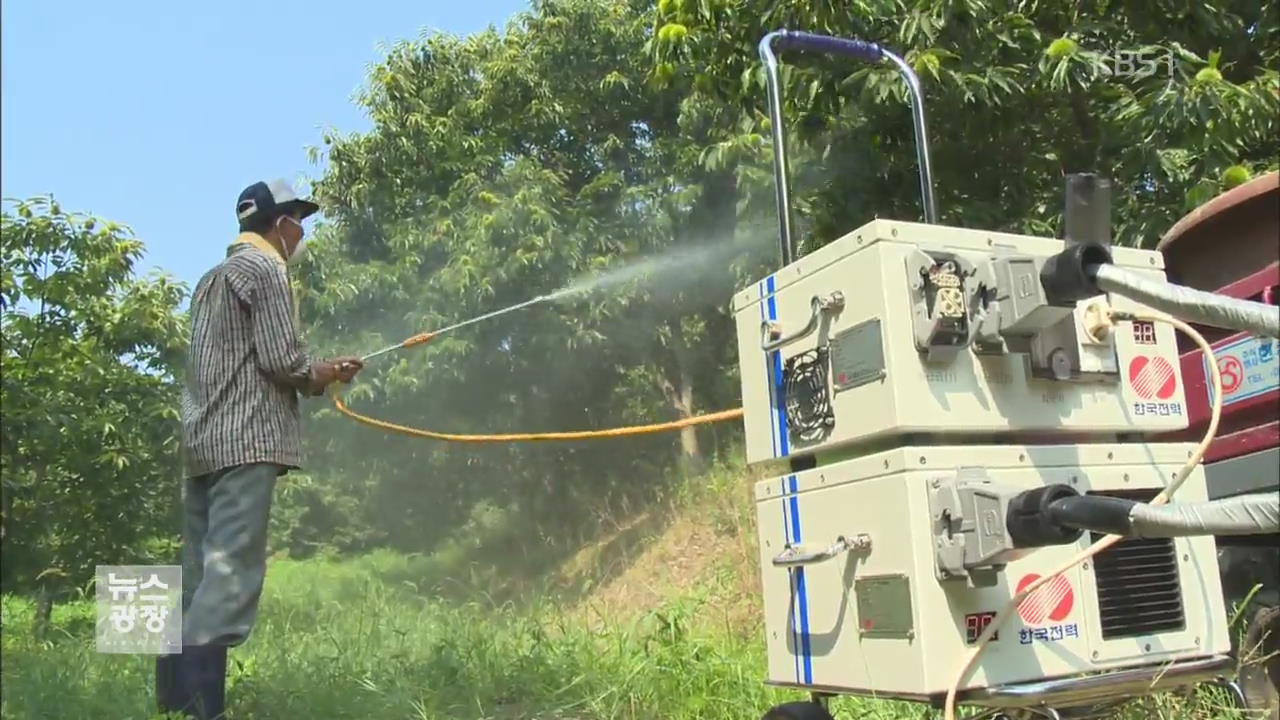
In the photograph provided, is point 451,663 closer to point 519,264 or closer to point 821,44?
point 821,44

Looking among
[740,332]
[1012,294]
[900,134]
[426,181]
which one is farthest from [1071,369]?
[426,181]

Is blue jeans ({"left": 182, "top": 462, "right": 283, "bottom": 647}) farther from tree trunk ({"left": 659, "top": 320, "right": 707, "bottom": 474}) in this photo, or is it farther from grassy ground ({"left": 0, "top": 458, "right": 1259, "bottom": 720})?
tree trunk ({"left": 659, "top": 320, "right": 707, "bottom": 474})

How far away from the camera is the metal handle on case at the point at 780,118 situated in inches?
99.7

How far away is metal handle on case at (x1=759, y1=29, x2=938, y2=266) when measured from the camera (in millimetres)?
2531

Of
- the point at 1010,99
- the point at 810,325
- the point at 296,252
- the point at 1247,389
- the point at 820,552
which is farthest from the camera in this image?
the point at 1010,99

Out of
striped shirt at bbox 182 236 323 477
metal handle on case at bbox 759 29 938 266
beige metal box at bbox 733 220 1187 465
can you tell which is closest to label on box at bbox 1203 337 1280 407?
beige metal box at bbox 733 220 1187 465

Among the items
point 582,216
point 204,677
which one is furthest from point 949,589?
point 582,216

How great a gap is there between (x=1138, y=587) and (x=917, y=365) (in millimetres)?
636

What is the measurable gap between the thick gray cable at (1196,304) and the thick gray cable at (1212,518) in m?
0.25

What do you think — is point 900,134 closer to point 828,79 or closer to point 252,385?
point 828,79

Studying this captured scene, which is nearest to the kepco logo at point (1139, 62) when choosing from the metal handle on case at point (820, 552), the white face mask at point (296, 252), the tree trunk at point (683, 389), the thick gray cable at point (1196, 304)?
the thick gray cable at point (1196, 304)

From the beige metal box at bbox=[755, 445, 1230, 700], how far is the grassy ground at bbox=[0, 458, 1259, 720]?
597mm

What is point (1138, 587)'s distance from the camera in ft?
6.59

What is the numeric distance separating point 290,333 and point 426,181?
5.48 m
